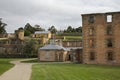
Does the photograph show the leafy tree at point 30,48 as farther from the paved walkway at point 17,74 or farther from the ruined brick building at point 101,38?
the paved walkway at point 17,74

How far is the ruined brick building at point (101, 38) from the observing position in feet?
213

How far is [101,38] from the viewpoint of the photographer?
6656cm

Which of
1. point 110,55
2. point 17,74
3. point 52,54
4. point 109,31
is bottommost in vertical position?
point 17,74

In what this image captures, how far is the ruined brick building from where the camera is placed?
64938 mm

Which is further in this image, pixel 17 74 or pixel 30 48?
pixel 30 48

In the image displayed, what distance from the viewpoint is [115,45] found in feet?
214

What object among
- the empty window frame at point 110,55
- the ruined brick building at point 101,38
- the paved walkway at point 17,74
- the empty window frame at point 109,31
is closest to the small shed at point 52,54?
the ruined brick building at point 101,38

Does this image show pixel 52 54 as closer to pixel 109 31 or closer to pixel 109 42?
pixel 109 42

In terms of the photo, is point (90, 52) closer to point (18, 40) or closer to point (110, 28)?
point (110, 28)

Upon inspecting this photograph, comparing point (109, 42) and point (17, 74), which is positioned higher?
point (109, 42)

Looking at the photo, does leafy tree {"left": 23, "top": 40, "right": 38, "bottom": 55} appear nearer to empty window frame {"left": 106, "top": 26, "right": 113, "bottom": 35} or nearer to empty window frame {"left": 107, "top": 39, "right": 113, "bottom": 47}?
empty window frame {"left": 107, "top": 39, "right": 113, "bottom": 47}

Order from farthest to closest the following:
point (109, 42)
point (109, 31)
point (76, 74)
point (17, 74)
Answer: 1. point (109, 42)
2. point (109, 31)
3. point (17, 74)
4. point (76, 74)

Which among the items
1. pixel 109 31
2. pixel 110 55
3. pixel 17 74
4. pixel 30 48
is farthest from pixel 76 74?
pixel 30 48

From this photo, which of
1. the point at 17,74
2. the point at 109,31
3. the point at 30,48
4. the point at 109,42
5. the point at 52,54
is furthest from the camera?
the point at 30,48
